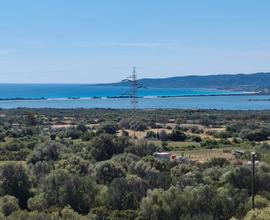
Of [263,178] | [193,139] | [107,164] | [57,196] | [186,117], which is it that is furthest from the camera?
[186,117]

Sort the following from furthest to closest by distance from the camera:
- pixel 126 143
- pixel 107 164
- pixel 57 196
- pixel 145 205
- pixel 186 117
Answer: pixel 186 117 < pixel 126 143 < pixel 107 164 < pixel 57 196 < pixel 145 205

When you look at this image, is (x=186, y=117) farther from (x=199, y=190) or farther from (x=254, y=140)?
(x=199, y=190)

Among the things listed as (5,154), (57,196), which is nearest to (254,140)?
(5,154)

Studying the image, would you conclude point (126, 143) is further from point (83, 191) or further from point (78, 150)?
point (83, 191)

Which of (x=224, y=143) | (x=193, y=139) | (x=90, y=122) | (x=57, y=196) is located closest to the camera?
(x=57, y=196)

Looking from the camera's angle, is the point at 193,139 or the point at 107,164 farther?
the point at 193,139

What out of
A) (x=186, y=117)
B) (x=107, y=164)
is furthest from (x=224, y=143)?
(x=186, y=117)

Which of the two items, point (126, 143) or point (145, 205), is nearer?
point (145, 205)

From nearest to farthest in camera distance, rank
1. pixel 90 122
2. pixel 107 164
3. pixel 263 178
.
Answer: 1. pixel 263 178
2. pixel 107 164
3. pixel 90 122

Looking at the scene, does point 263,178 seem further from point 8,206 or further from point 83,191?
point 8,206
